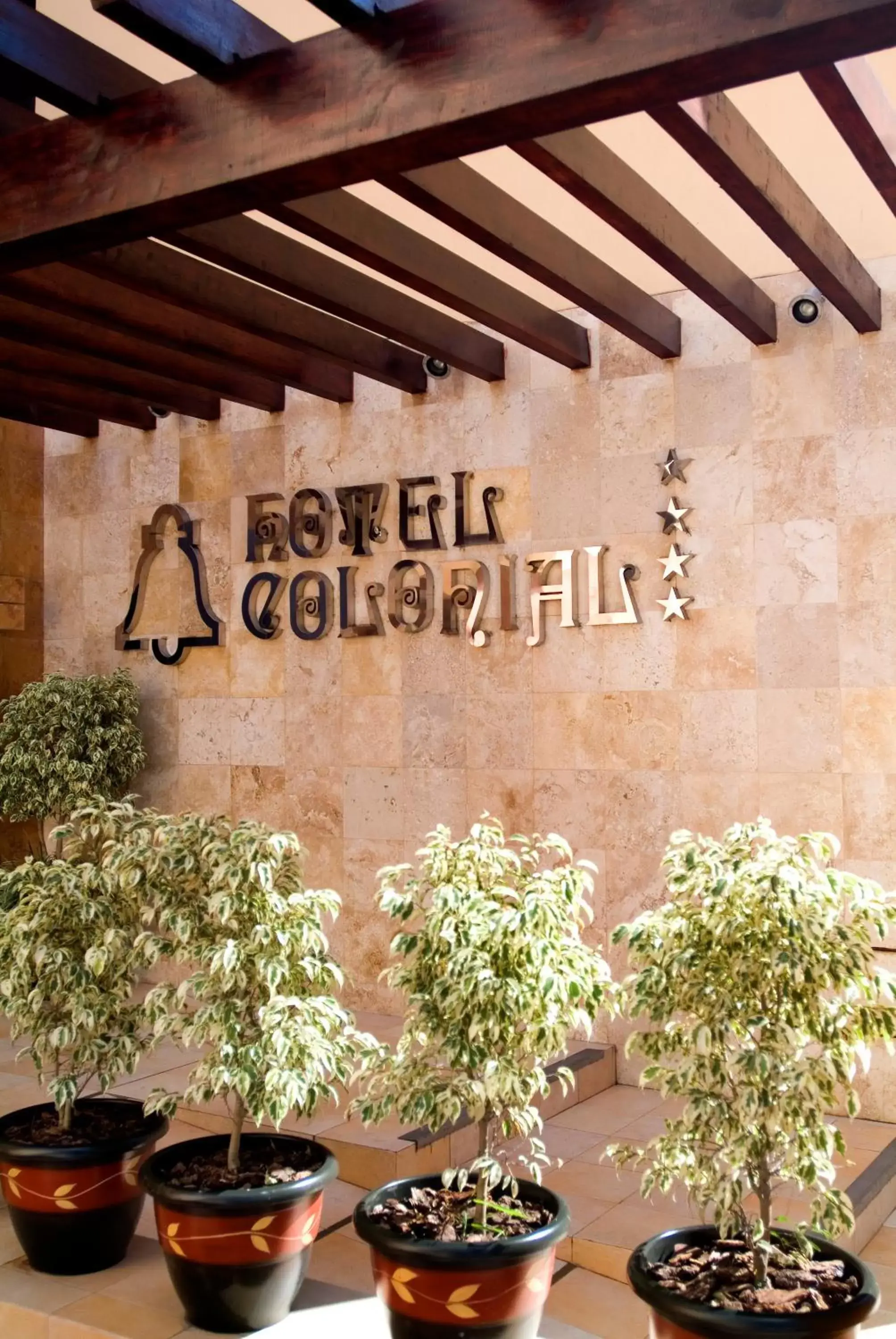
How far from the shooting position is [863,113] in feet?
→ 11.0

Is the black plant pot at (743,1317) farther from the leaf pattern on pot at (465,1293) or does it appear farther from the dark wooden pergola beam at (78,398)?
the dark wooden pergola beam at (78,398)

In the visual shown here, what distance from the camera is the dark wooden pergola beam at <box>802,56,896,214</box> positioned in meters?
3.20

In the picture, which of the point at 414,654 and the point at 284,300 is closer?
the point at 284,300

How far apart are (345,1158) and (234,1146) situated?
858mm

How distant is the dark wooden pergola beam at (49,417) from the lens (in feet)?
21.9

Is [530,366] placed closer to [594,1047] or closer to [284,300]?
[284,300]

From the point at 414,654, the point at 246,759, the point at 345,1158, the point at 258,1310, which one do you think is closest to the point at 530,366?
the point at 414,654

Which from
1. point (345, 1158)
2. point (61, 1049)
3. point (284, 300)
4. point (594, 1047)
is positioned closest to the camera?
point (61, 1049)

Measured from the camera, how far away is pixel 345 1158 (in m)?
4.50

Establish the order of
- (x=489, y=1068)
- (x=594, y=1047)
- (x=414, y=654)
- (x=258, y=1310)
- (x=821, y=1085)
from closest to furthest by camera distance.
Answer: (x=821, y=1085)
(x=489, y=1068)
(x=258, y=1310)
(x=594, y=1047)
(x=414, y=654)

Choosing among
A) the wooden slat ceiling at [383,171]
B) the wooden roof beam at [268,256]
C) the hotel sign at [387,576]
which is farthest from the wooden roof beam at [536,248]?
the hotel sign at [387,576]

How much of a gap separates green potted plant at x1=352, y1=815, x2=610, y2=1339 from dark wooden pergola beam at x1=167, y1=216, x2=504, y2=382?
2.25 metres

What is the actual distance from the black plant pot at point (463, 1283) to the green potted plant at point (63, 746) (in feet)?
12.3

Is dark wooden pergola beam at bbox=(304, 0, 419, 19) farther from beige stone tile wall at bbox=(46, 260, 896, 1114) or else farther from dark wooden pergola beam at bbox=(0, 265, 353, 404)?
beige stone tile wall at bbox=(46, 260, 896, 1114)
